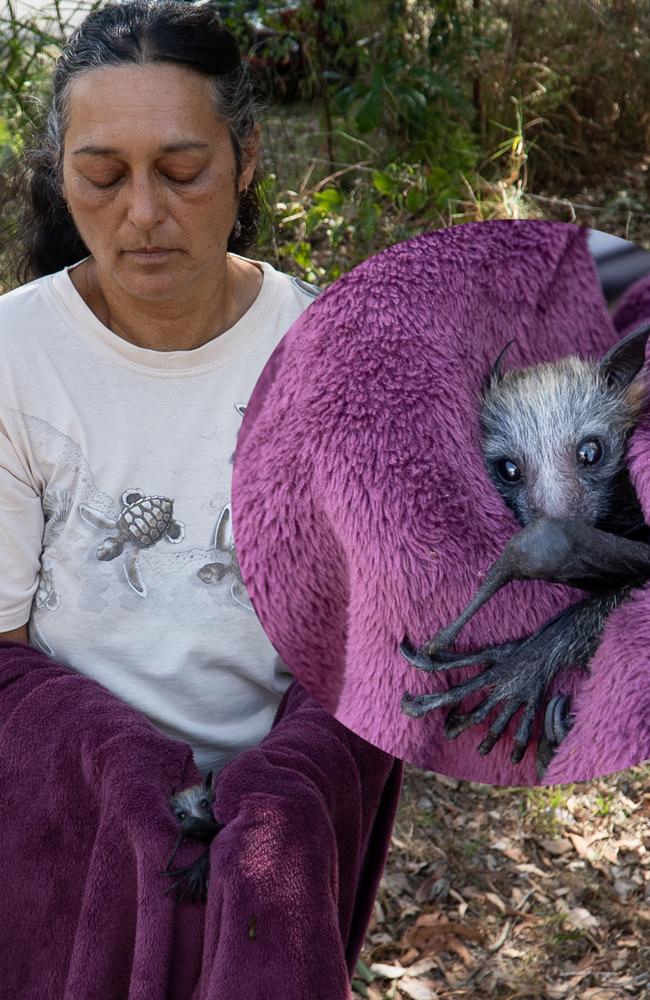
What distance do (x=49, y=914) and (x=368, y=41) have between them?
8.90ft

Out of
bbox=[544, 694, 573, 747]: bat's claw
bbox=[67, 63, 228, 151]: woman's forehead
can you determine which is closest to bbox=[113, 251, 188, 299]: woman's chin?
bbox=[67, 63, 228, 151]: woman's forehead

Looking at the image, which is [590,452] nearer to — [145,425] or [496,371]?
[496,371]

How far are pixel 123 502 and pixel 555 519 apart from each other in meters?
0.59

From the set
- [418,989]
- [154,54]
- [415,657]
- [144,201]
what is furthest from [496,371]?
[418,989]

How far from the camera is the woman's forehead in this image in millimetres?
1269

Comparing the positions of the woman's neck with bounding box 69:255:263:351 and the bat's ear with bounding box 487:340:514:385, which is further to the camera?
the woman's neck with bounding box 69:255:263:351

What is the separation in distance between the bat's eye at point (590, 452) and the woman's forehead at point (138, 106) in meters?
0.59

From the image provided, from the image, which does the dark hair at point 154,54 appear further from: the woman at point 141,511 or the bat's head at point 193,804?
the bat's head at point 193,804

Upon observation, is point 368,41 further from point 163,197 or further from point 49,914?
point 49,914

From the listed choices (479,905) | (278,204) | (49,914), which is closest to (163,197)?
(49,914)

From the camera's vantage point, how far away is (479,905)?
2223mm

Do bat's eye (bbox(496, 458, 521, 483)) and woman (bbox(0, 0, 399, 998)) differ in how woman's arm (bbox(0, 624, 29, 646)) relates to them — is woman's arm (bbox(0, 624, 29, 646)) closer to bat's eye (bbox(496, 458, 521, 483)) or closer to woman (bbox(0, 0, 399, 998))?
woman (bbox(0, 0, 399, 998))

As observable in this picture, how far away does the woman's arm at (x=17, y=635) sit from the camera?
1.44 meters

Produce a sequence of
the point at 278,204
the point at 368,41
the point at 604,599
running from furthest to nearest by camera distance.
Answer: the point at 368,41
the point at 278,204
the point at 604,599
